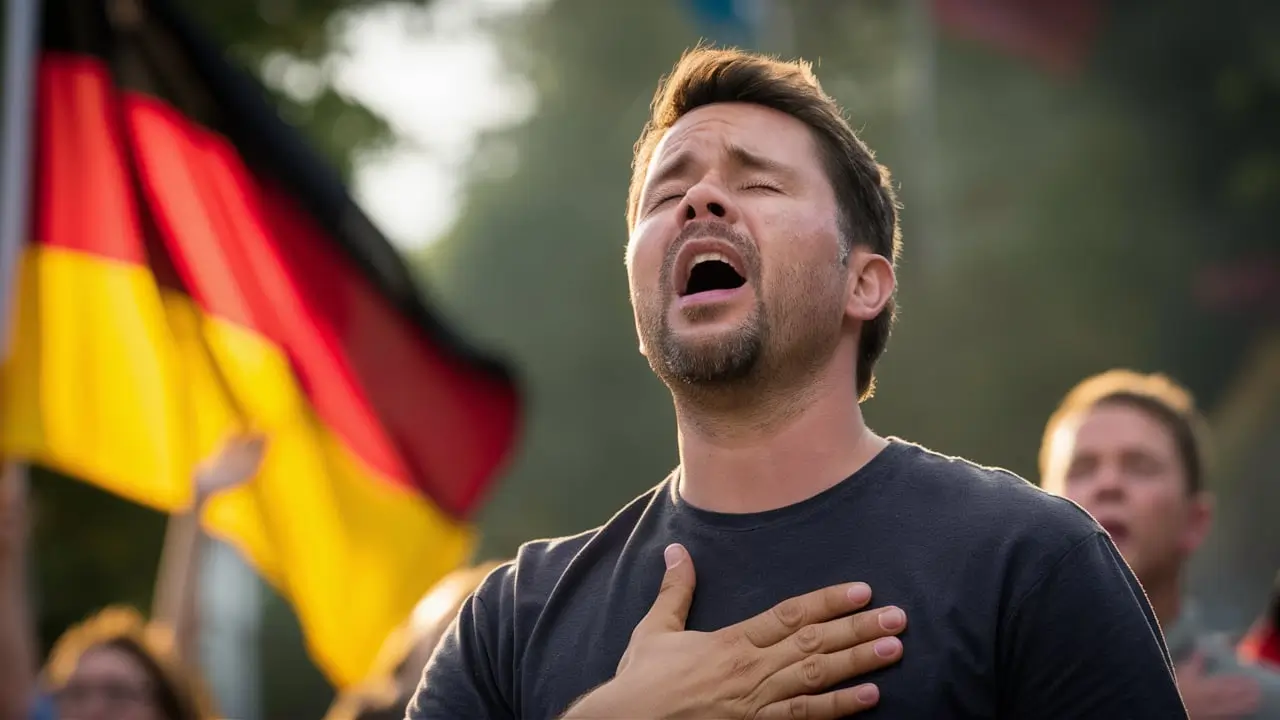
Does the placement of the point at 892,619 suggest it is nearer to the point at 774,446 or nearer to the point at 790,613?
the point at 790,613

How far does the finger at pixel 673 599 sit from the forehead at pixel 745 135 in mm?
778

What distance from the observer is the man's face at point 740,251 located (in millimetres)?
2918

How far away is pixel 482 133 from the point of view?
35.8 metres

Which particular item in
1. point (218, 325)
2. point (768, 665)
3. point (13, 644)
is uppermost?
point (218, 325)

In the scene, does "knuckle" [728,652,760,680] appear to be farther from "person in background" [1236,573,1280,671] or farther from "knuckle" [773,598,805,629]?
"person in background" [1236,573,1280,671]

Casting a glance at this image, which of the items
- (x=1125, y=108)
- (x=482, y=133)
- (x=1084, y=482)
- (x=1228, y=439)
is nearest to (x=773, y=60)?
(x=1084, y=482)

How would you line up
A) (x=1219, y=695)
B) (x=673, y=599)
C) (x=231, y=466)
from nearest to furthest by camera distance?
1. (x=673, y=599)
2. (x=1219, y=695)
3. (x=231, y=466)

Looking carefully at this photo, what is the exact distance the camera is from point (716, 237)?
9.78 feet

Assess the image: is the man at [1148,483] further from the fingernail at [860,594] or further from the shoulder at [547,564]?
the fingernail at [860,594]

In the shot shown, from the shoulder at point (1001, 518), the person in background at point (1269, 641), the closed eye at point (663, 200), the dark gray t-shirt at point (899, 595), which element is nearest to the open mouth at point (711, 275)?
the closed eye at point (663, 200)

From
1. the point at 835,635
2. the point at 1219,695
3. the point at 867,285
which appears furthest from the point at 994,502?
the point at 1219,695

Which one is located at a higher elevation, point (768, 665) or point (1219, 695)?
point (768, 665)

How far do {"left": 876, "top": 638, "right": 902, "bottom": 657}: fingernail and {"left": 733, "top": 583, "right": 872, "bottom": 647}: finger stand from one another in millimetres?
78

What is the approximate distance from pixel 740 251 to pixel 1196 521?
225 cm
